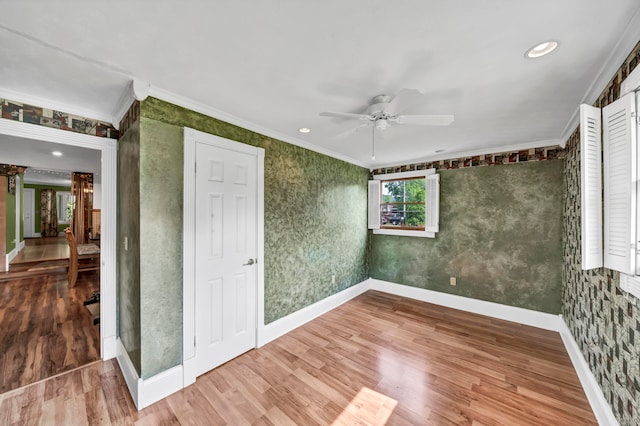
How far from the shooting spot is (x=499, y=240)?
3570 mm

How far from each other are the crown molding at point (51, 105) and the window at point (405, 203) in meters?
3.99

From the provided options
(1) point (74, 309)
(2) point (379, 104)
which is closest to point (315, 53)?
(2) point (379, 104)

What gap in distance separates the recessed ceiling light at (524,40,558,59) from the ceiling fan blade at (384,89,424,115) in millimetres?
674

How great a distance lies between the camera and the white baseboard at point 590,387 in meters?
1.67

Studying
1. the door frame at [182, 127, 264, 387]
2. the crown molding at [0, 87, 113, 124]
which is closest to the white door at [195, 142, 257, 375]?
the door frame at [182, 127, 264, 387]

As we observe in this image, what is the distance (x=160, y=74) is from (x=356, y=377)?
300 centimetres

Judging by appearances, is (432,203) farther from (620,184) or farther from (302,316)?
(302,316)

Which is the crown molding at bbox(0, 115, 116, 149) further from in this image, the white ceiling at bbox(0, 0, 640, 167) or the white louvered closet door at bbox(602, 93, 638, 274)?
the white louvered closet door at bbox(602, 93, 638, 274)

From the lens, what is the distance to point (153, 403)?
1.90 m

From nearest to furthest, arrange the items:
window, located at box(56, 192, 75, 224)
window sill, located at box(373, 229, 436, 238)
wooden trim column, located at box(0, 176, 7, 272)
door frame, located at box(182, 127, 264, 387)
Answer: door frame, located at box(182, 127, 264, 387) < window sill, located at box(373, 229, 436, 238) < wooden trim column, located at box(0, 176, 7, 272) < window, located at box(56, 192, 75, 224)

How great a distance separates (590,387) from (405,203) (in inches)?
121

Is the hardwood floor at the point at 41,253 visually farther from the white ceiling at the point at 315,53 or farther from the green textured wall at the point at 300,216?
the green textured wall at the point at 300,216

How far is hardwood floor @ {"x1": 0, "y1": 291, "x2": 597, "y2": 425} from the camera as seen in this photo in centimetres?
180

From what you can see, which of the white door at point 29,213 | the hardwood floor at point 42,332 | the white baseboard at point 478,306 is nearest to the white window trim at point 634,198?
the white baseboard at point 478,306
